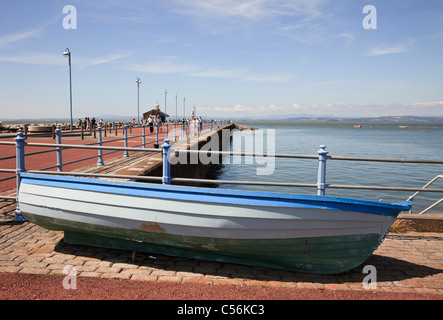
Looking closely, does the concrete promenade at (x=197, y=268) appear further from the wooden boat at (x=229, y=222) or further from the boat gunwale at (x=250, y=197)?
the boat gunwale at (x=250, y=197)

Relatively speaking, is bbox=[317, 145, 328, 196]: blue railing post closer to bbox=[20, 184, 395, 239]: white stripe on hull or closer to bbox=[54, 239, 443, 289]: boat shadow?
bbox=[20, 184, 395, 239]: white stripe on hull

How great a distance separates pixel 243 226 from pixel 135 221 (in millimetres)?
1479

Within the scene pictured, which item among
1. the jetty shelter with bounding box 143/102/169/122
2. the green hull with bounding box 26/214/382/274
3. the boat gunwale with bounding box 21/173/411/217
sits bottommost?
the green hull with bounding box 26/214/382/274

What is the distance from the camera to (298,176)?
2409cm

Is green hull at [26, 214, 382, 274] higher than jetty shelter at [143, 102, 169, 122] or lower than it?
lower

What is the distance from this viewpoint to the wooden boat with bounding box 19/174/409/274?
168 inches

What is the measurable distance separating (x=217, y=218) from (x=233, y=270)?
32.0 inches

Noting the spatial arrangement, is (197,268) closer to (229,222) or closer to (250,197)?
(229,222)

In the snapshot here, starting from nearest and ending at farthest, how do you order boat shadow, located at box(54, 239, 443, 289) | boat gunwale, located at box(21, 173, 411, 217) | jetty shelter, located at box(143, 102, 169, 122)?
boat gunwale, located at box(21, 173, 411, 217) → boat shadow, located at box(54, 239, 443, 289) → jetty shelter, located at box(143, 102, 169, 122)

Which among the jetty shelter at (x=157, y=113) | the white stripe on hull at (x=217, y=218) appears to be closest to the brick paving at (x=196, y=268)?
the white stripe on hull at (x=217, y=218)

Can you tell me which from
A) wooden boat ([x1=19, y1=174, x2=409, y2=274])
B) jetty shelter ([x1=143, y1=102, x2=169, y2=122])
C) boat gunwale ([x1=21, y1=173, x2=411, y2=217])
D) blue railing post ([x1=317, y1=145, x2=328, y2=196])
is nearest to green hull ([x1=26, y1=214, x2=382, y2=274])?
wooden boat ([x1=19, y1=174, x2=409, y2=274])

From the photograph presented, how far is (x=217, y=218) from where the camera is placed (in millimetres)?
4355
